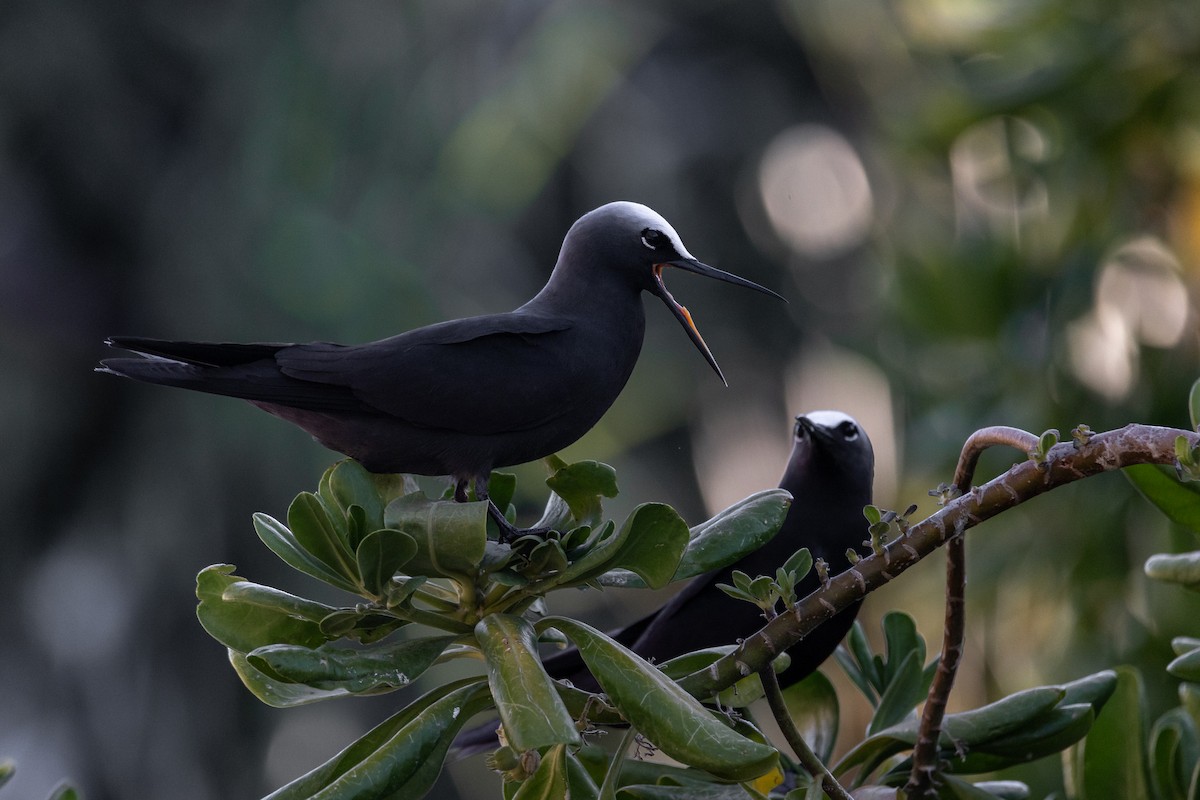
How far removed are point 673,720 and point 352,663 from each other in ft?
1.29

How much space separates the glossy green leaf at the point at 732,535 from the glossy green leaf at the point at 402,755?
0.24m

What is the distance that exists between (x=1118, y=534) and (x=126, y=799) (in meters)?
7.74

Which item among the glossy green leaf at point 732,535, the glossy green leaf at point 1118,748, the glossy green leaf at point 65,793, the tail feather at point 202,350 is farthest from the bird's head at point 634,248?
the glossy green leaf at point 65,793

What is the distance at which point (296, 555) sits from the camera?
1.52 metres

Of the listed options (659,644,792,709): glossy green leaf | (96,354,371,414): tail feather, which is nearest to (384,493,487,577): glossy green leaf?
(659,644,792,709): glossy green leaf

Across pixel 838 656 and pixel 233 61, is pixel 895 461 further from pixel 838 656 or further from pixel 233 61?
pixel 233 61

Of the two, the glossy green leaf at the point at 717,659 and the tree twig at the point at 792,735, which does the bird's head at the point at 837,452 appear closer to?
the glossy green leaf at the point at 717,659

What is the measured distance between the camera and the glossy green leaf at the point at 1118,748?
1688mm

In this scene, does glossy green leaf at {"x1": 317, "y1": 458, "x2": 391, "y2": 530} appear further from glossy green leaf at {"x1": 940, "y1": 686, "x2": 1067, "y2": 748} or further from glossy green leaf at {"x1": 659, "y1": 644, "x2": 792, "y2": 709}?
glossy green leaf at {"x1": 940, "y1": 686, "x2": 1067, "y2": 748}

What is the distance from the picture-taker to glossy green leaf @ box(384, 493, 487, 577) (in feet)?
4.59

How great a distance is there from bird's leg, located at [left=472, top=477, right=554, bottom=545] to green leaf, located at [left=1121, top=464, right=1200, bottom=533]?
71 centimetres

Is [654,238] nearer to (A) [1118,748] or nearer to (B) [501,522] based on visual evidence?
(B) [501,522]

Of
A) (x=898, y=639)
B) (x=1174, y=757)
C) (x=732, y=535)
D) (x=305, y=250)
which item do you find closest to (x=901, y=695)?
(x=898, y=639)

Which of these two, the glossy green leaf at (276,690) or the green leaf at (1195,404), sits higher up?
the green leaf at (1195,404)
